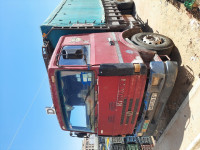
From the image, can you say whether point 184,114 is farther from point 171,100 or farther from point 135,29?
point 135,29

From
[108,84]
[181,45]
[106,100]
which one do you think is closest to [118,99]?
[106,100]

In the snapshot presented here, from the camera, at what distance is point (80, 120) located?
348 centimetres

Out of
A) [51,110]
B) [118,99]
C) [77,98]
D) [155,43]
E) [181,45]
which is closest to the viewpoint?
[118,99]

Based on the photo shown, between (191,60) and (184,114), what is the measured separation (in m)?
1.17

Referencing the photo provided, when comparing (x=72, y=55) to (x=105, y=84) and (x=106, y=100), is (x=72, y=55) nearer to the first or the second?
(x=105, y=84)

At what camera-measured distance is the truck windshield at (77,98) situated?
2840mm

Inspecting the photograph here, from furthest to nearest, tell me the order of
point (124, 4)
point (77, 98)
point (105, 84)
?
point (124, 4) → point (77, 98) → point (105, 84)

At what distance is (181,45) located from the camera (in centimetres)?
378

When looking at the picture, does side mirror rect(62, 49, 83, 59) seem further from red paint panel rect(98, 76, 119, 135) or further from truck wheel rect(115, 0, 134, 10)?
truck wheel rect(115, 0, 134, 10)

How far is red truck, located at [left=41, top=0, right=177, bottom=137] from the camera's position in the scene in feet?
9.05

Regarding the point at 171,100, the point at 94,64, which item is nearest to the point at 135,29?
the point at 171,100

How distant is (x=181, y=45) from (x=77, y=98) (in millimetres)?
2696

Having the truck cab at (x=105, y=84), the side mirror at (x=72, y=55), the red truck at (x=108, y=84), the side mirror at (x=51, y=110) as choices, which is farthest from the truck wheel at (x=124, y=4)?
the side mirror at (x=51, y=110)

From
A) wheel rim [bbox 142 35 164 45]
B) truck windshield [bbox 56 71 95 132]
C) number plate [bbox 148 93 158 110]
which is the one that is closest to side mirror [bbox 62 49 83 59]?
truck windshield [bbox 56 71 95 132]
